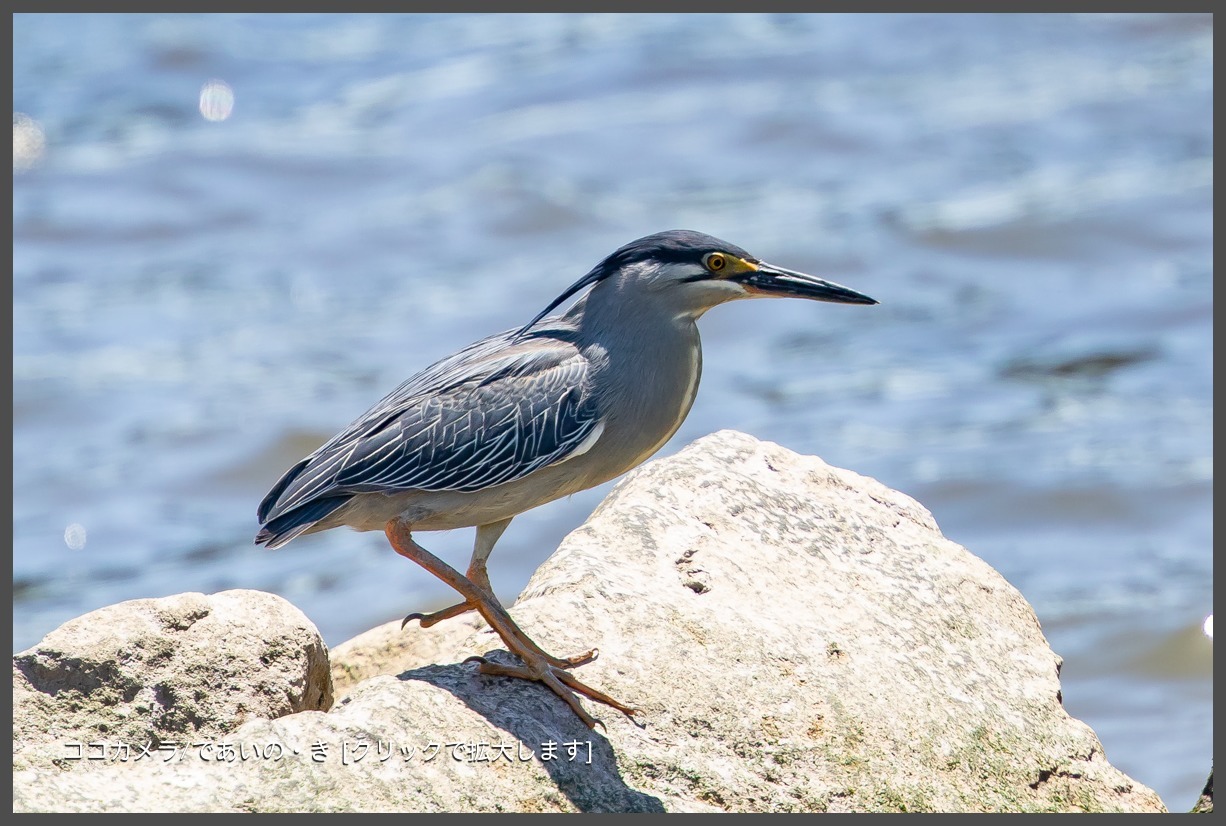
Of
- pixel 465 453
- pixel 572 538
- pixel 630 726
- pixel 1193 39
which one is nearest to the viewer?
pixel 630 726

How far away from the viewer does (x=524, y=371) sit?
6547 millimetres

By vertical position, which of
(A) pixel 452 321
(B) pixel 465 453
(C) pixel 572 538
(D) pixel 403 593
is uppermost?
(B) pixel 465 453

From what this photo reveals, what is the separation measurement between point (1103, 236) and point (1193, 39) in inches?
260

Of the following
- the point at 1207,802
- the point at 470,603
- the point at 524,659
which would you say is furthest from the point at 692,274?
the point at 1207,802

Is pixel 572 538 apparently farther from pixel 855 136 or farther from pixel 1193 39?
pixel 1193 39

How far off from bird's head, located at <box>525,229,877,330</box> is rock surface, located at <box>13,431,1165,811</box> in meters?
0.95

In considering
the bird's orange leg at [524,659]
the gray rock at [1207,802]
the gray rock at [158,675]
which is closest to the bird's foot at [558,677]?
the bird's orange leg at [524,659]

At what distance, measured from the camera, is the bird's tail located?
6230 mm

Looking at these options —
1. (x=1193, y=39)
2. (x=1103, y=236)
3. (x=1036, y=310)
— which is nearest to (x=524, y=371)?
(x=1036, y=310)

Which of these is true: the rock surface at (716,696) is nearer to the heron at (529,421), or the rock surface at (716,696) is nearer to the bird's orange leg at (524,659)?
the bird's orange leg at (524,659)

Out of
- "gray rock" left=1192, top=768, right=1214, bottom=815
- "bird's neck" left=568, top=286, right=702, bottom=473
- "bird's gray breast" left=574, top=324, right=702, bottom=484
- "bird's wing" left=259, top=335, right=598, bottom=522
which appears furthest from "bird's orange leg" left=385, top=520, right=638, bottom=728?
"gray rock" left=1192, top=768, right=1214, bottom=815

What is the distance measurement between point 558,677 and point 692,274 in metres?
1.85

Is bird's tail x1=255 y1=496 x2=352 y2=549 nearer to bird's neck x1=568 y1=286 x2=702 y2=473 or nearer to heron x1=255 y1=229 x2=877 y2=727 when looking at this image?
heron x1=255 y1=229 x2=877 y2=727

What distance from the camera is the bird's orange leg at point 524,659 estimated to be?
230 inches
